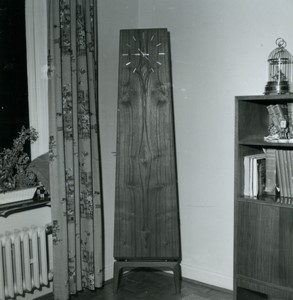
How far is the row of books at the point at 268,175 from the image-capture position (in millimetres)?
2441

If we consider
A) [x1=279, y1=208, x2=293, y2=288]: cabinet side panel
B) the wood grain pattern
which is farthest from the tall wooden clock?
[x1=279, y1=208, x2=293, y2=288]: cabinet side panel

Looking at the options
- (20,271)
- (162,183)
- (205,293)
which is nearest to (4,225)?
(20,271)

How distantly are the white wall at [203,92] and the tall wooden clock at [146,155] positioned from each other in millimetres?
333


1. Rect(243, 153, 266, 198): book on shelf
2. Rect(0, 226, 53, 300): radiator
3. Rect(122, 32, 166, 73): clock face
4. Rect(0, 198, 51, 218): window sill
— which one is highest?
Rect(122, 32, 166, 73): clock face

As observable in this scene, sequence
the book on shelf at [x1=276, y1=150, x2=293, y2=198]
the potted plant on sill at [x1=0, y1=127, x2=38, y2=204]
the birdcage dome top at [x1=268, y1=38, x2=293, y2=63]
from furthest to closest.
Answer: the potted plant on sill at [x1=0, y1=127, x2=38, y2=204] → the birdcage dome top at [x1=268, y1=38, x2=293, y2=63] → the book on shelf at [x1=276, y1=150, x2=293, y2=198]

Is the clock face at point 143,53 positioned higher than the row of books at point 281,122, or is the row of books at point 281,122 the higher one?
the clock face at point 143,53

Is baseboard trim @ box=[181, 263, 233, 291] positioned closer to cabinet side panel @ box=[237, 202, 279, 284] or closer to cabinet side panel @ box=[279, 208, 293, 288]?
cabinet side panel @ box=[237, 202, 279, 284]

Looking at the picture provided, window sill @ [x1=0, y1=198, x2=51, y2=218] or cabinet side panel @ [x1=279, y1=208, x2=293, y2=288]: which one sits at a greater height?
window sill @ [x1=0, y1=198, x2=51, y2=218]

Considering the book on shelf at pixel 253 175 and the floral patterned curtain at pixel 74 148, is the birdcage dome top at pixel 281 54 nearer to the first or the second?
the book on shelf at pixel 253 175

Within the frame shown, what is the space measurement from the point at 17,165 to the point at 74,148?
1.24 ft

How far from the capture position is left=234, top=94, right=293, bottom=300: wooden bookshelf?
234cm

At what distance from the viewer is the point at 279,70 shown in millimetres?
2521

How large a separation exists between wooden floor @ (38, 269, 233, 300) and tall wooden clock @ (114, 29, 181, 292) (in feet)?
0.79

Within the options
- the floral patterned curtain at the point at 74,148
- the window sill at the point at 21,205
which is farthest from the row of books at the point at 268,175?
the window sill at the point at 21,205
